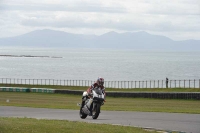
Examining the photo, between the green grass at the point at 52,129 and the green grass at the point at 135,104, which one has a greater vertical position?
the green grass at the point at 52,129

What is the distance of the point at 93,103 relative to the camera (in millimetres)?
24219

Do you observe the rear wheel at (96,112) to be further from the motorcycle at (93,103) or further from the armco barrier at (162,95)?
the armco barrier at (162,95)

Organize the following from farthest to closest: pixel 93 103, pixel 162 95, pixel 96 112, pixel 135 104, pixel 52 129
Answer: pixel 162 95 < pixel 135 104 < pixel 96 112 < pixel 93 103 < pixel 52 129

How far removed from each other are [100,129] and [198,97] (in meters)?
33.0

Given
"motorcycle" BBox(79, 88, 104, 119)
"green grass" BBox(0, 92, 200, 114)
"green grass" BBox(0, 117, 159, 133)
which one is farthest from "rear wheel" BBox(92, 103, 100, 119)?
"green grass" BBox(0, 92, 200, 114)

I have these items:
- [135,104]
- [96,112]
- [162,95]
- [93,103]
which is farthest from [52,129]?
[162,95]

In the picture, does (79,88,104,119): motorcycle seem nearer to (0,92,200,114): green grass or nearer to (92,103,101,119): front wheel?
(92,103,101,119): front wheel

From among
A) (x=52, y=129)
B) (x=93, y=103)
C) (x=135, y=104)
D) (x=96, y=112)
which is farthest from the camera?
(x=135, y=104)

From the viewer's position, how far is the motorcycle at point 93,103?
77.1ft

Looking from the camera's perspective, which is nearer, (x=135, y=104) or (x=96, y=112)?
(x=96, y=112)

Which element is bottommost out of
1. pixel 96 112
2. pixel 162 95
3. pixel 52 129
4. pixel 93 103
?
pixel 162 95

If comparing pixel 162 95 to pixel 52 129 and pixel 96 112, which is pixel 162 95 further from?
pixel 52 129

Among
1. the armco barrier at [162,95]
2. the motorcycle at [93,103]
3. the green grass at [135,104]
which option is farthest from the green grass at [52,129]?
the armco barrier at [162,95]

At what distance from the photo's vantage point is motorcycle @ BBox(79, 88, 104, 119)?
23500 millimetres
